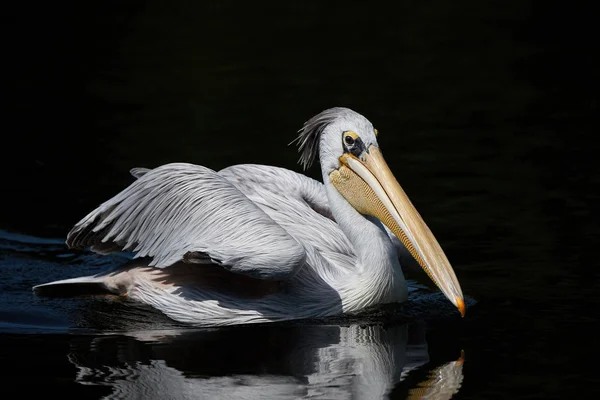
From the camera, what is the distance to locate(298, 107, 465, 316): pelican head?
6.00 m

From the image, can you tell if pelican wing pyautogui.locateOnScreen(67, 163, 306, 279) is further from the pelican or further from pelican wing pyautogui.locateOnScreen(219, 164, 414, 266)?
pelican wing pyautogui.locateOnScreen(219, 164, 414, 266)

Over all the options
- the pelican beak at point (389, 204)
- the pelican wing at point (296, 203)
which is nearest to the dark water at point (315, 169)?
the pelican beak at point (389, 204)

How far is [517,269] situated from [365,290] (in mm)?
1213

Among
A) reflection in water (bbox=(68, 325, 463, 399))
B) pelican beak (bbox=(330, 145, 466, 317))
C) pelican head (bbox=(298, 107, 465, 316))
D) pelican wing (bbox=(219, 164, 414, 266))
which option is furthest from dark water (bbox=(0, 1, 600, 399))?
pelican wing (bbox=(219, 164, 414, 266))

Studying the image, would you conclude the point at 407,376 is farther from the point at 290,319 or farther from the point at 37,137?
the point at 37,137

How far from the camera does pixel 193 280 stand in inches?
251

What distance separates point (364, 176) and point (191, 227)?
1005mm

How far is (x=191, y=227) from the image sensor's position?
20.7 ft

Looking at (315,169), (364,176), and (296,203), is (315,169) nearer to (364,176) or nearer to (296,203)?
(296,203)

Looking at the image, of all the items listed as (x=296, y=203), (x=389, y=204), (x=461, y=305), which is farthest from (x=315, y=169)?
(x=461, y=305)

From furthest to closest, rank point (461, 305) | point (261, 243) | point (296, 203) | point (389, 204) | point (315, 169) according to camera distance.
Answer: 1. point (315, 169)
2. point (296, 203)
3. point (389, 204)
4. point (261, 243)
5. point (461, 305)

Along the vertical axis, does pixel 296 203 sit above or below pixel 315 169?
below

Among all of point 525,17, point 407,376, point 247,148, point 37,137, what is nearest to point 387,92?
point 247,148

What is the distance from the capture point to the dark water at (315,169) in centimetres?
535
